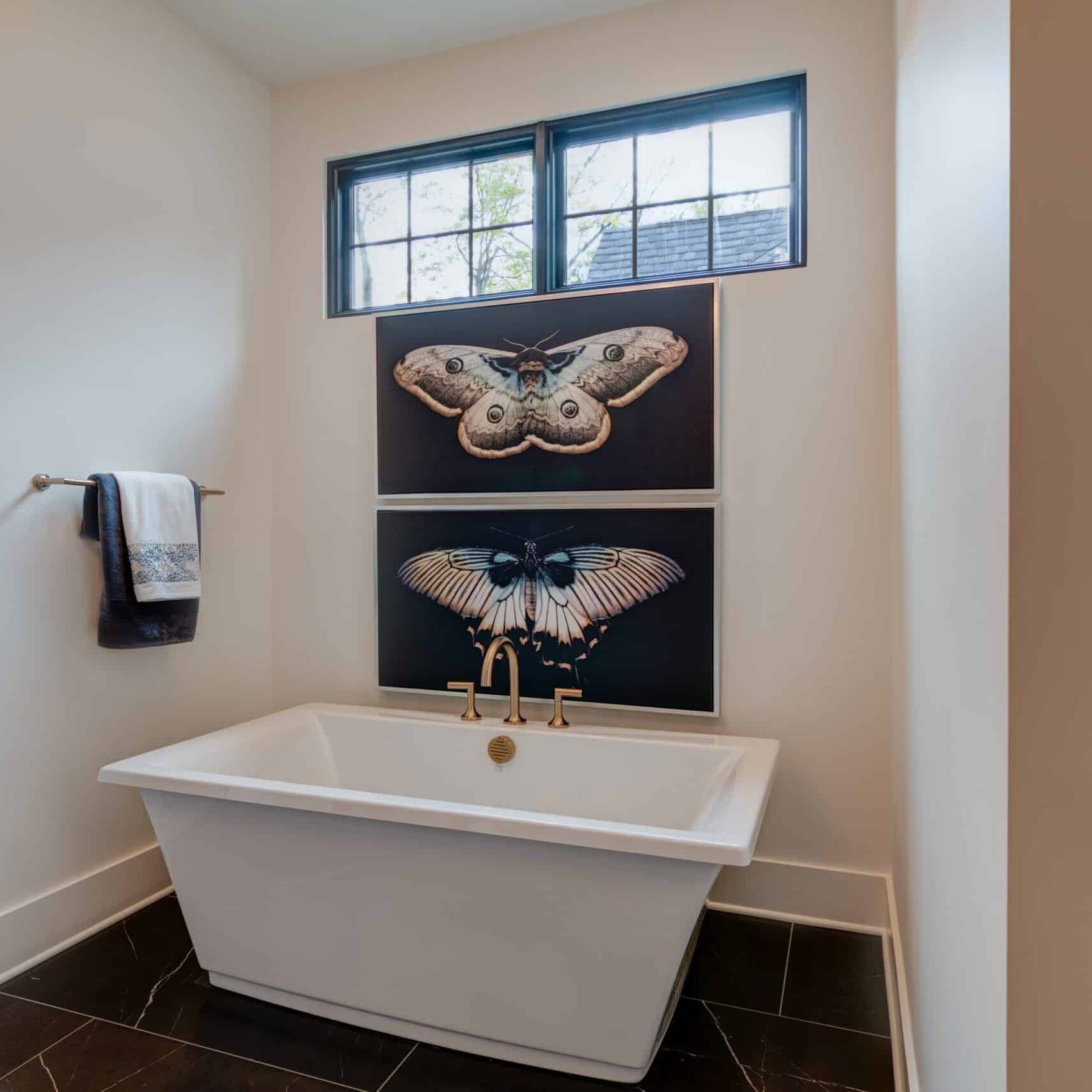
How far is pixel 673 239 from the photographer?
8.47 feet

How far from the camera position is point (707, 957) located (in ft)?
7.08

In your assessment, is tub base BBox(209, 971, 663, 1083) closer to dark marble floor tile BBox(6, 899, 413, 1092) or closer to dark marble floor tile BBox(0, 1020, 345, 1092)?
dark marble floor tile BBox(6, 899, 413, 1092)

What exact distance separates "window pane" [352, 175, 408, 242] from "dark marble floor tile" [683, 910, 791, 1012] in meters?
2.61

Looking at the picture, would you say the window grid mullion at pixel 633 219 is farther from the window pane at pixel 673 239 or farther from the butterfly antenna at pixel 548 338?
the butterfly antenna at pixel 548 338

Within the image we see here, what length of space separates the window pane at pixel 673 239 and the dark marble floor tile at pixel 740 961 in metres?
2.05

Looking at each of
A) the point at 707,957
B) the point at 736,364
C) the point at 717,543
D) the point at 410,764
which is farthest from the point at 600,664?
the point at 736,364

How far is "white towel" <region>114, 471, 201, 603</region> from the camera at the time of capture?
227 cm

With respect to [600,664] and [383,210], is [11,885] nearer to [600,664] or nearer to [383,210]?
[600,664]

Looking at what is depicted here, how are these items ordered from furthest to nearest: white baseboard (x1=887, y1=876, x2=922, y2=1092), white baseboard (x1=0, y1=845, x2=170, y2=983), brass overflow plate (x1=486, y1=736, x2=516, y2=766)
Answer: brass overflow plate (x1=486, y1=736, x2=516, y2=766) < white baseboard (x1=0, y1=845, x2=170, y2=983) < white baseboard (x1=887, y1=876, x2=922, y2=1092)

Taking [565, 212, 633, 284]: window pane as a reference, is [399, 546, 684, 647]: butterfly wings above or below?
below

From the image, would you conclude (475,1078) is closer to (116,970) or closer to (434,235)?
(116,970)

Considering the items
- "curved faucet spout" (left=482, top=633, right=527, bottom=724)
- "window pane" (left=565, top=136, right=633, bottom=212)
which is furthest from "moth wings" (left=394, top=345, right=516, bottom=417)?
"curved faucet spout" (left=482, top=633, right=527, bottom=724)

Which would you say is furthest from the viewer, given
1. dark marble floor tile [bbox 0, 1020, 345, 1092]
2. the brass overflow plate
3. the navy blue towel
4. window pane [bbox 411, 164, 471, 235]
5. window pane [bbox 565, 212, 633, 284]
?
window pane [bbox 411, 164, 471, 235]

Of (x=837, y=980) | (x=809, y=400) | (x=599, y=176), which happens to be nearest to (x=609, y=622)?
(x=809, y=400)
